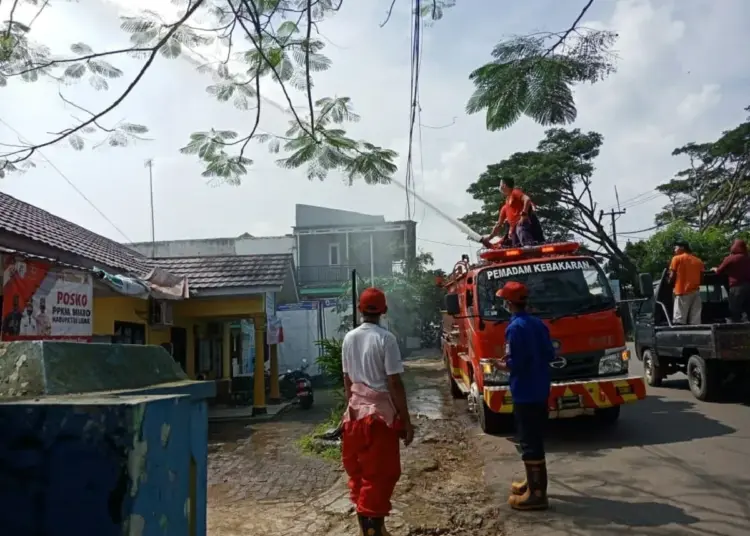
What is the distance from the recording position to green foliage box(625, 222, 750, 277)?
75.3 ft

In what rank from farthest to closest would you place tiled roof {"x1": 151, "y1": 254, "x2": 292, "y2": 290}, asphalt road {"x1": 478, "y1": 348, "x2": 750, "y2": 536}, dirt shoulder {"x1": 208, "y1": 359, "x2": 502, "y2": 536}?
tiled roof {"x1": 151, "y1": 254, "x2": 292, "y2": 290}
dirt shoulder {"x1": 208, "y1": 359, "x2": 502, "y2": 536}
asphalt road {"x1": 478, "y1": 348, "x2": 750, "y2": 536}

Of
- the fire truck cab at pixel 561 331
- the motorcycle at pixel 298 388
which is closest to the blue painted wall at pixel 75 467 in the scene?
the fire truck cab at pixel 561 331

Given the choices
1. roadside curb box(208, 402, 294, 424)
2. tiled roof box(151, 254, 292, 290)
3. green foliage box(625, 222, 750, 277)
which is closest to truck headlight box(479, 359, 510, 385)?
roadside curb box(208, 402, 294, 424)

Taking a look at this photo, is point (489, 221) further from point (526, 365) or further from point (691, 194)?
→ point (526, 365)

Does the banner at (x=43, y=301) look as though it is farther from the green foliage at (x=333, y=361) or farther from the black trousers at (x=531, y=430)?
the black trousers at (x=531, y=430)

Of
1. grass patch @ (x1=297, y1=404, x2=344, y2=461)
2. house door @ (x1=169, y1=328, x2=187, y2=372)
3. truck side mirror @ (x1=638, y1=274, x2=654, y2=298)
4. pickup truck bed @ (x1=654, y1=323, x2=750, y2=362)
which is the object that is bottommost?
grass patch @ (x1=297, y1=404, x2=344, y2=461)

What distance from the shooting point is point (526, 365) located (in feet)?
16.7

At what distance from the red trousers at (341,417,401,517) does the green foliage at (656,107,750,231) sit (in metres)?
26.8

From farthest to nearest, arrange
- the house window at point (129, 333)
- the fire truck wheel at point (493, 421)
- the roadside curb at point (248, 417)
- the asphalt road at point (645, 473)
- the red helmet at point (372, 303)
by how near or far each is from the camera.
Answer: the roadside curb at point (248, 417), the house window at point (129, 333), the fire truck wheel at point (493, 421), the asphalt road at point (645, 473), the red helmet at point (372, 303)

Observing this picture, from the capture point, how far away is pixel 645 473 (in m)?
5.94

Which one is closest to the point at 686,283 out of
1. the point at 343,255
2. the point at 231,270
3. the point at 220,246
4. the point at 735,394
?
the point at 735,394

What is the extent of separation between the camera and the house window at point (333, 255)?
32.3 m

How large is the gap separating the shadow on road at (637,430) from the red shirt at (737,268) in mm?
1965

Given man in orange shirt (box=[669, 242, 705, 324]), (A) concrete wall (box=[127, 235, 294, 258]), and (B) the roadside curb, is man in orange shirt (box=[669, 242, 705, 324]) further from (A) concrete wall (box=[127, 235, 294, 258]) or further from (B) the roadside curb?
(A) concrete wall (box=[127, 235, 294, 258])
